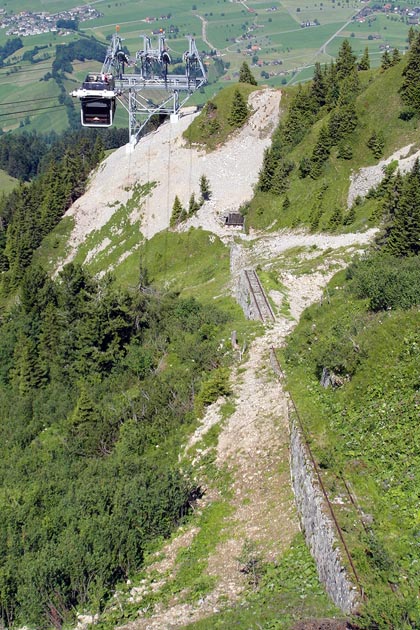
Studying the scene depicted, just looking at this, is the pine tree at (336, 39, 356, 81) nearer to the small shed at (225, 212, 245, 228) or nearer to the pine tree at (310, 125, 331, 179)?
the pine tree at (310, 125, 331, 179)

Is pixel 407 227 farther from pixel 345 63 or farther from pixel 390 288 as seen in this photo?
pixel 345 63

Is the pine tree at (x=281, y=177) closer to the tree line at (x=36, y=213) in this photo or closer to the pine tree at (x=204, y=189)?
the pine tree at (x=204, y=189)

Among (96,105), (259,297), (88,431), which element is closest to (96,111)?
(96,105)

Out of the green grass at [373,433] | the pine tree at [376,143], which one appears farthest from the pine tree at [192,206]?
the green grass at [373,433]

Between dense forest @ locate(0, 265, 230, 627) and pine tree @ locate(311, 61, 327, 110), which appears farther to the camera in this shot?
pine tree @ locate(311, 61, 327, 110)

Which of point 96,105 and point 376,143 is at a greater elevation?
point 96,105

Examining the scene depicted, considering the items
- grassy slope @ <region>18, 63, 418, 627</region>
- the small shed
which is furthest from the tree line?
the small shed
